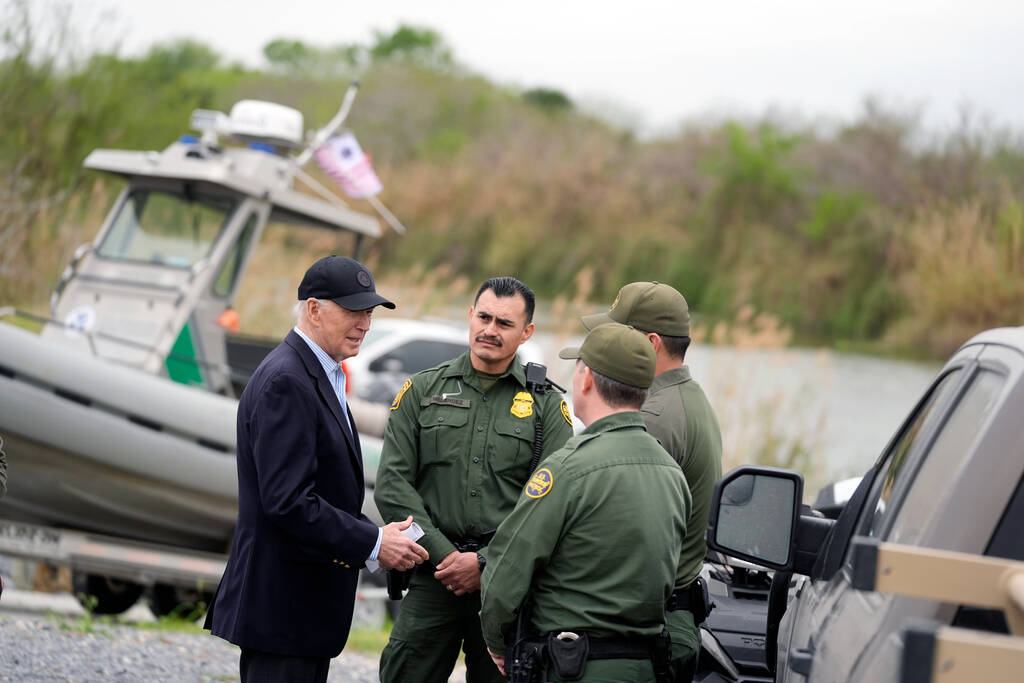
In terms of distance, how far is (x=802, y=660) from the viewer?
237 centimetres

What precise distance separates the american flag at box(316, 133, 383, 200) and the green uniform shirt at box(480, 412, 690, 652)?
569cm

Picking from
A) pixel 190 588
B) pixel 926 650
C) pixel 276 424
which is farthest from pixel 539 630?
pixel 190 588

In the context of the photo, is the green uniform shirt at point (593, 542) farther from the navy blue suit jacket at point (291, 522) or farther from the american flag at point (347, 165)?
the american flag at point (347, 165)

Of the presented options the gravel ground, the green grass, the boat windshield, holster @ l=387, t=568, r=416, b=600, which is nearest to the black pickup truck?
holster @ l=387, t=568, r=416, b=600

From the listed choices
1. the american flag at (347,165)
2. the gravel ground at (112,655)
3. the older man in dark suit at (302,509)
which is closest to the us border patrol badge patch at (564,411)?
the older man in dark suit at (302,509)

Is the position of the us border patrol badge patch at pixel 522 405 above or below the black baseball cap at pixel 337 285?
below

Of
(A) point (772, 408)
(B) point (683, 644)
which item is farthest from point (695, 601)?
(A) point (772, 408)

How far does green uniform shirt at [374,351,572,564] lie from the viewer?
12.0 feet

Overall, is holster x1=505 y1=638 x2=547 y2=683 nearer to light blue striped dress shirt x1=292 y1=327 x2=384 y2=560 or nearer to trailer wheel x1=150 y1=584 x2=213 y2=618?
light blue striped dress shirt x1=292 y1=327 x2=384 y2=560

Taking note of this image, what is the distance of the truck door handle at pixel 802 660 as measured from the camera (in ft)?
7.66

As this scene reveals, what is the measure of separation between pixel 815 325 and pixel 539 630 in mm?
24610

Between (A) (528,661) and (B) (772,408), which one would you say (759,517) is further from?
(B) (772,408)

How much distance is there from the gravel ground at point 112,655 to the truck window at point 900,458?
3441 mm

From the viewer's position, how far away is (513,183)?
96.3 feet
